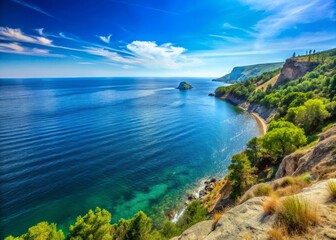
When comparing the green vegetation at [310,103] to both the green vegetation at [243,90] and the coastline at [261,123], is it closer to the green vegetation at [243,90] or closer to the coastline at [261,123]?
the coastline at [261,123]

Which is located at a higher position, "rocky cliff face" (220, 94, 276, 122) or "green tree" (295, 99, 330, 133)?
"green tree" (295, 99, 330, 133)

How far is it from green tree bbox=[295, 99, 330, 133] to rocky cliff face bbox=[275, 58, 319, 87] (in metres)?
94.8

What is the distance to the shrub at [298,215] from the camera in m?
6.59

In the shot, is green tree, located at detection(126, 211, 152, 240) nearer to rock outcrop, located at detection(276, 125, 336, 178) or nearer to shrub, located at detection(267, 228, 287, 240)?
rock outcrop, located at detection(276, 125, 336, 178)

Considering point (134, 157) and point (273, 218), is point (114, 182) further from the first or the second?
point (273, 218)

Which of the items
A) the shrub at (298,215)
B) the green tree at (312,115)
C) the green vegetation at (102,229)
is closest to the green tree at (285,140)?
the green tree at (312,115)

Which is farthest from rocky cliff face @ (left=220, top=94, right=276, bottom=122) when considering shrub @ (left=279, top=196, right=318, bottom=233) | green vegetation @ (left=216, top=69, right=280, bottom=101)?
shrub @ (left=279, top=196, right=318, bottom=233)

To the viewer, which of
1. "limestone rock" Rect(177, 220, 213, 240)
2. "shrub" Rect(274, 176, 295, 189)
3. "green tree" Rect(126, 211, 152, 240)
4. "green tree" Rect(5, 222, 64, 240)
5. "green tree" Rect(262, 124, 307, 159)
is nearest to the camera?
"limestone rock" Rect(177, 220, 213, 240)

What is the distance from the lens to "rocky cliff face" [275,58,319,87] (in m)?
123

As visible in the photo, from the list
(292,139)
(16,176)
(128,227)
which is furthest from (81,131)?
(292,139)

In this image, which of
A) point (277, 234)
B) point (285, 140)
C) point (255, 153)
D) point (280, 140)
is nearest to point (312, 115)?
point (285, 140)

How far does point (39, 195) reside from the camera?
123ft

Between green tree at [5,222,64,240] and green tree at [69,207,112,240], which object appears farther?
green tree at [69,207,112,240]

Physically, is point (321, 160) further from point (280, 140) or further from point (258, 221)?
point (280, 140)
